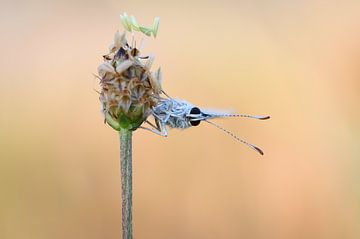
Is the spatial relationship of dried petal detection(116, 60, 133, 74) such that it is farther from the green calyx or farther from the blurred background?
the blurred background

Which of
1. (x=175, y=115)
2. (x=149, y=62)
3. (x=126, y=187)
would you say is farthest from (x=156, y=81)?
(x=126, y=187)

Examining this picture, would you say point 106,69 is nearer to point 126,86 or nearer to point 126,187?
point 126,86

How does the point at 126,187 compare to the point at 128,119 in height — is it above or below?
below

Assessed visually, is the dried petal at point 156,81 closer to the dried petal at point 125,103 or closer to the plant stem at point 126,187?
the dried petal at point 125,103
